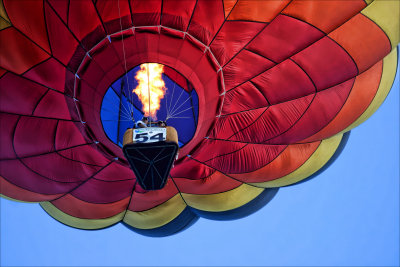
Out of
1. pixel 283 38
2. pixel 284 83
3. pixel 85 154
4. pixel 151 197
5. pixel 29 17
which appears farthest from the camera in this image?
pixel 151 197

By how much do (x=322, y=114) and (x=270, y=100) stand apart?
533mm

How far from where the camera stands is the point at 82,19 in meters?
3.94

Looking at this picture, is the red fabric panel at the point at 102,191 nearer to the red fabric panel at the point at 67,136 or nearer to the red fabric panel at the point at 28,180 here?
the red fabric panel at the point at 28,180

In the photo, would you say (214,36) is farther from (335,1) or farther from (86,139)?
(86,139)

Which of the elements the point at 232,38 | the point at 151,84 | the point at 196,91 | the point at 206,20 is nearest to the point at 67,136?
the point at 151,84

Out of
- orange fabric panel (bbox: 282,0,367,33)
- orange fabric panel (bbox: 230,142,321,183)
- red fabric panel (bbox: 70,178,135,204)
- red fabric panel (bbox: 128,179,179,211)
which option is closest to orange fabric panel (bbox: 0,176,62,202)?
red fabric panel (bbox: 70,178,135,204)

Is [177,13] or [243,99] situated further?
[243,99]

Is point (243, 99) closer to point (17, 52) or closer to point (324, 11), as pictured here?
point (324, 11)

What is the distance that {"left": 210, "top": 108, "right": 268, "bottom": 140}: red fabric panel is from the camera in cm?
441

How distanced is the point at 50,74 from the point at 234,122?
1850mm

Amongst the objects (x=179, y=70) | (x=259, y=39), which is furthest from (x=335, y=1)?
(x=179, y=70)

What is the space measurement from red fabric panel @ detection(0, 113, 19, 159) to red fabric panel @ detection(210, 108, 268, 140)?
1.94m

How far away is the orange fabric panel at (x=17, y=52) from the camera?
147 inches

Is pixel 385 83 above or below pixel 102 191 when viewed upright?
above
